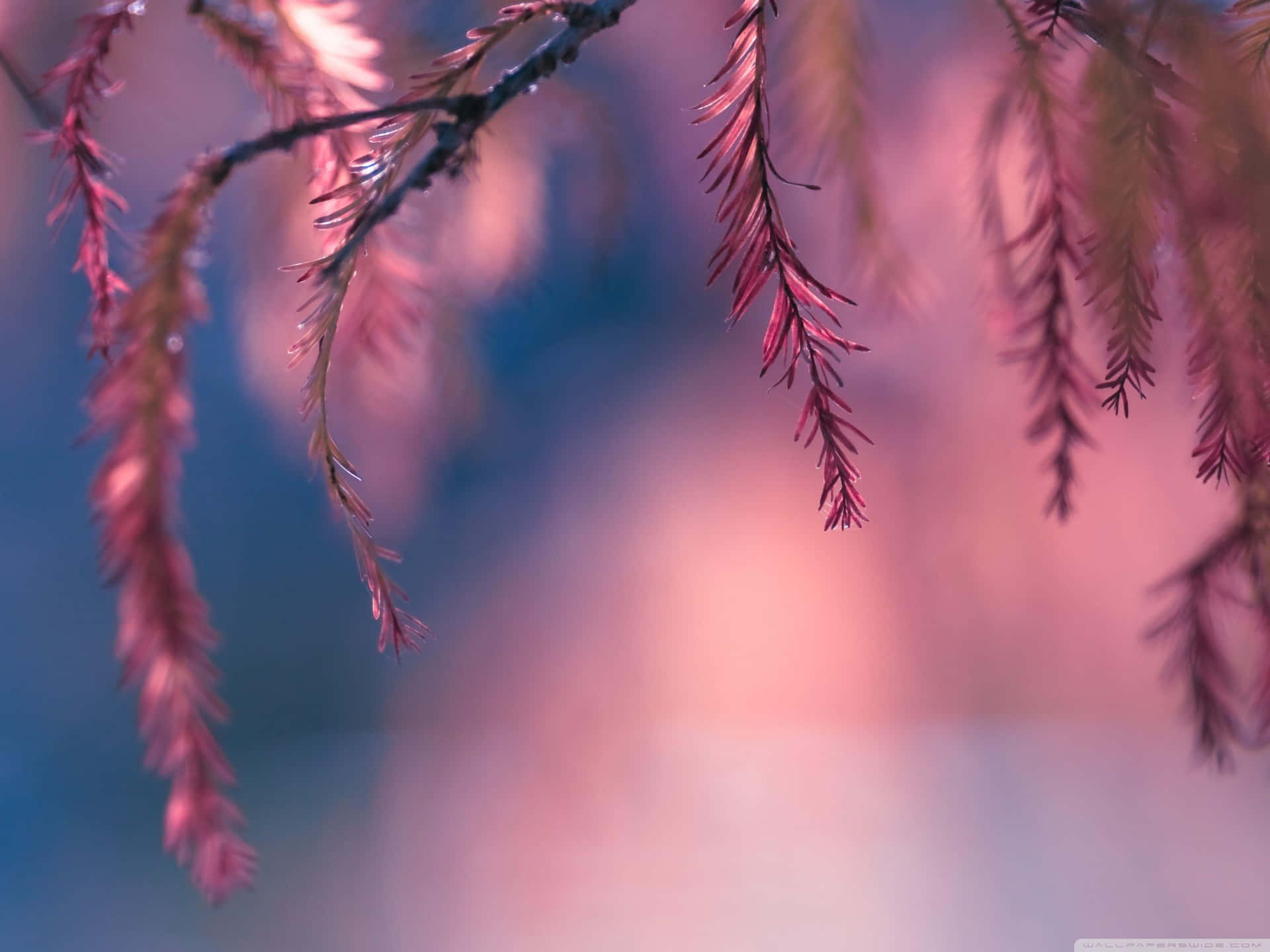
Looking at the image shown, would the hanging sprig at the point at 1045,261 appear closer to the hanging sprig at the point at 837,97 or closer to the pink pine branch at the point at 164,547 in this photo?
the hanging sprig at the point at 837,97

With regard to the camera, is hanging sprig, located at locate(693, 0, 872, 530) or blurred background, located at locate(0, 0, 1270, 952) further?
blurred background, located at locate(0, 0, 1270, 952)

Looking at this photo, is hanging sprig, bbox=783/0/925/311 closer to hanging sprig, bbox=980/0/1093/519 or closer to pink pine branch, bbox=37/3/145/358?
hanging sprig, bbox=980/0/1093/519

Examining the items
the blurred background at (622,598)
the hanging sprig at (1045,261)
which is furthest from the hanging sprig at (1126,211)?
the blurred background at (622,598)

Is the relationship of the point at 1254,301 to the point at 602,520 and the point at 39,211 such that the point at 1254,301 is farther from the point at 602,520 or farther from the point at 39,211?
the point at 39,211

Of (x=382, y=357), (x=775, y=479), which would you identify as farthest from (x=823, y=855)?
(x=382, y=357)

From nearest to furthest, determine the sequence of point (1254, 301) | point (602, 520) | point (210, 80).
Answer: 1. point (1254, 301)
2. point (210, 80)
3. point (602, 520)

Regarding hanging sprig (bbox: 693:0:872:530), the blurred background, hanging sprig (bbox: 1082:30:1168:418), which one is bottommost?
the blurred background

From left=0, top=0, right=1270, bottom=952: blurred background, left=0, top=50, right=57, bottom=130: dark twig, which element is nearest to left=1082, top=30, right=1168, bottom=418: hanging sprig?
left=0, top=0, right=1270, bottom=952: blurred background
